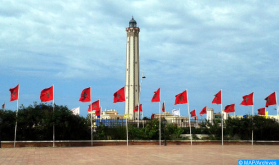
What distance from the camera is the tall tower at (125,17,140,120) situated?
69.5m

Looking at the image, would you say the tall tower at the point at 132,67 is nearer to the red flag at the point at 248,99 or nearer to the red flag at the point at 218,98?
the red flag at the point at 218,98

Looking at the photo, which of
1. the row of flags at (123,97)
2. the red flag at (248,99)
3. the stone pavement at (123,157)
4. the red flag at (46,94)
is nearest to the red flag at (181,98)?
the row of flags at (123,97)

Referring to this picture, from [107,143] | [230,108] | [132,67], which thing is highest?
[132,67]

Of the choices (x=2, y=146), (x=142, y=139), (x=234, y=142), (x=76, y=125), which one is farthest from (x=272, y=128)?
(x=2, y=146)

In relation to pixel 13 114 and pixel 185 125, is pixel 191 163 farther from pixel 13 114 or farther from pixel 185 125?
pixel 185 125

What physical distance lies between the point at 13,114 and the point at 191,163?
1523cm

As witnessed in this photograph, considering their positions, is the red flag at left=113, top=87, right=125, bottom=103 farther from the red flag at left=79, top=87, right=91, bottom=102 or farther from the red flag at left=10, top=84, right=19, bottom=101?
the red flag at left=10, top=84, right=19, bottom=101

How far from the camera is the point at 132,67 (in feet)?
228

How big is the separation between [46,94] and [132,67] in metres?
45.8

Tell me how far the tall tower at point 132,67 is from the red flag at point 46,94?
45656 mm

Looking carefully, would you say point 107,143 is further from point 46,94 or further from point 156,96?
point 46,94

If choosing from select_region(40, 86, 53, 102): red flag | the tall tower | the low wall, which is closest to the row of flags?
select_region(40, 86, 53, 102): red flag

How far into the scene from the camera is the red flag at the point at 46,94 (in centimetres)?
2386

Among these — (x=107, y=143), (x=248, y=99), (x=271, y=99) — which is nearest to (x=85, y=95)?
(x=107, y=143)
